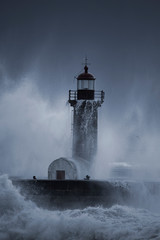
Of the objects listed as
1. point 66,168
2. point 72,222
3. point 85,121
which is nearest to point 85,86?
point 85,121

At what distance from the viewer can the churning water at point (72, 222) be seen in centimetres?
1889

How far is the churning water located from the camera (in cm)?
1889

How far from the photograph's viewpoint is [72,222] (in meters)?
20.1

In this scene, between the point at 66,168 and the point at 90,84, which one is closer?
the point at 66,168

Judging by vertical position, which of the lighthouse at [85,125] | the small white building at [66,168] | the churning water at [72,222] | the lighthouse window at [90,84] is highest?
the lighthouse window at [90,84]

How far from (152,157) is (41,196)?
13.2m

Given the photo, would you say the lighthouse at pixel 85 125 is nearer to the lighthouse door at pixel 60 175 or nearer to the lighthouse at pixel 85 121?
the lighthouse at pixel 85 121

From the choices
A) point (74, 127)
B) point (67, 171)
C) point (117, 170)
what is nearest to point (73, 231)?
point (67, 171)

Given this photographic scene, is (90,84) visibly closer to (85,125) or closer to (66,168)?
(85,125)

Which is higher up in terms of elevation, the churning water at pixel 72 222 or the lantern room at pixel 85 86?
the lantern room at pixel 85 86

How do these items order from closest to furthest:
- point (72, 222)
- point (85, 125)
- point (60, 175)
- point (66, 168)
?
point (72, 222) < point (60, 175) < point (66, 168) < point (85, 125)

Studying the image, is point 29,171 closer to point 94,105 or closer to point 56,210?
point 94,105

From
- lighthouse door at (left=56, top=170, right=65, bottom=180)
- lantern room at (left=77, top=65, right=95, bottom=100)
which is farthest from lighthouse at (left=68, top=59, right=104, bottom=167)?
lighthouse door at (left=56, top=170, right=65, bottom=180)

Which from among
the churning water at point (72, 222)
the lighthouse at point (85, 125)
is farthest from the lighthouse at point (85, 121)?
the churning water at point (72, 222)
